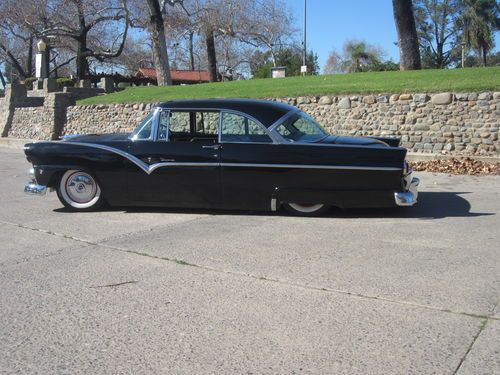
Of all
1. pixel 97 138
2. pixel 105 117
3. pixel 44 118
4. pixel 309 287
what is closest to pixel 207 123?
pixel 97 138

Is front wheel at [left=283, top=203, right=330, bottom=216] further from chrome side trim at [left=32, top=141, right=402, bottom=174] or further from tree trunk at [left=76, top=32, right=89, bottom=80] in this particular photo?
tree trunk at [left=76, top=32, right=89, bottom=80]

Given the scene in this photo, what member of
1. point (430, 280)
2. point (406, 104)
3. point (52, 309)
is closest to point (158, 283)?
point (52, 309)

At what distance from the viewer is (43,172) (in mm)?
7555

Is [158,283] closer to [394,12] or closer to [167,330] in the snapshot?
→ [167,330]

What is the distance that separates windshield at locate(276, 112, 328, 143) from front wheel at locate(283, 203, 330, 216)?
839mm

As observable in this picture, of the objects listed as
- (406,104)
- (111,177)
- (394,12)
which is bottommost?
(111,177)

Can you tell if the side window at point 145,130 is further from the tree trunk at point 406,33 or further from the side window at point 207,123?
the tree trunk at point 406,33

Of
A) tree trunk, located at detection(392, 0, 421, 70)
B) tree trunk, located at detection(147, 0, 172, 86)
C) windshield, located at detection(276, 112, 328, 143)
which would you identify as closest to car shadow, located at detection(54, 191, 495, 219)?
windshield, located at detection(276, 112, 328, 143)

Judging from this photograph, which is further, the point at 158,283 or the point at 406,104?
the point at 406,104

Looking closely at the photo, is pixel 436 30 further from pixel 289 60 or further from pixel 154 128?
pixel 154 128

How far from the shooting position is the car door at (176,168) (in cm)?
707

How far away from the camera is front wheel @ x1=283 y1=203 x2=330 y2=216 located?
7031 millimetres

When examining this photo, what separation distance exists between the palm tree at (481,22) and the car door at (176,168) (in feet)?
183

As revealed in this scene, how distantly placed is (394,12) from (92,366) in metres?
17.7
